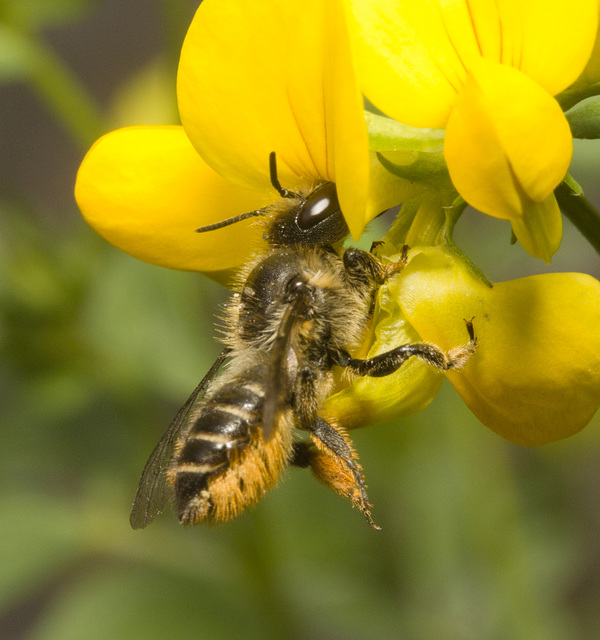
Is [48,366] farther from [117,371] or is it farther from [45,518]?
[45,518]

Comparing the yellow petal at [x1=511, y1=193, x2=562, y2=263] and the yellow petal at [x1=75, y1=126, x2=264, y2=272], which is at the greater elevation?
the yellow petal at [x1=75, y1=126, x2=264, y2=272]

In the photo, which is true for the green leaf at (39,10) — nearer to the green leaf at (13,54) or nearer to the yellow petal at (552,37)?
the green leaf at (13,54)

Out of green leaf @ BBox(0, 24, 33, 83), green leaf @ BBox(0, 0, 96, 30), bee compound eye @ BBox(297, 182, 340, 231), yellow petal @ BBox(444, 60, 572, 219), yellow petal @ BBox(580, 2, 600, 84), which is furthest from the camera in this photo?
green leaf @ BBox(0, 0, 96, 30)

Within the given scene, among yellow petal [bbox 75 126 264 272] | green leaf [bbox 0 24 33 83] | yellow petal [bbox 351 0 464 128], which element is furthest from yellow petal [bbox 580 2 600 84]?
green leaf [bbox 0 24 33 83]

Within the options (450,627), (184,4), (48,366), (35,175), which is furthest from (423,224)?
(35,175)

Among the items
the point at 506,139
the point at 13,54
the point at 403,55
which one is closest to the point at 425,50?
the point at 403,55

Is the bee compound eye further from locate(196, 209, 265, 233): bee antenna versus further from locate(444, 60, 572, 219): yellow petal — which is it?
locate(444, 60, 572, 219): yellow petal

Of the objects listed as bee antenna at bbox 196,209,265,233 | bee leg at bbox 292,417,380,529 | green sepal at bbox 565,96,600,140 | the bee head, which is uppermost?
green sepal at bbox 565,96,600,140
